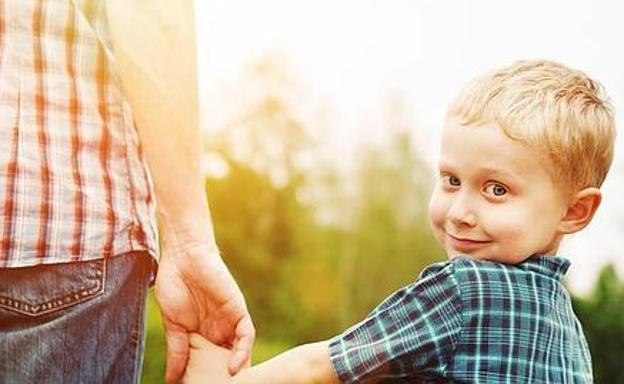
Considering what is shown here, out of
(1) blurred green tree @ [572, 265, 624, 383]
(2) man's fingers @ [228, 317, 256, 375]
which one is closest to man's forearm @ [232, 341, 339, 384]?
(2) man's fingers @ [228, 317, 256, 375]

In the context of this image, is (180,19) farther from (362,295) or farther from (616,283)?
(362,295)

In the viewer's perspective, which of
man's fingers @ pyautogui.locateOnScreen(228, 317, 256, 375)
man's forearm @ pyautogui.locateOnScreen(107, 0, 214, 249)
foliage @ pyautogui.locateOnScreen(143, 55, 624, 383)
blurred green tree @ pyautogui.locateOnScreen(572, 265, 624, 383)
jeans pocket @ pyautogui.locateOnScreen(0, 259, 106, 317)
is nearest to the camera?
jeans pocket @ pyautogui.locateOnScreen(0, 259, 106, 317)

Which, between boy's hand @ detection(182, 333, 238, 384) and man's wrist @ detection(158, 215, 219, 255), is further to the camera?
boy's hand @ detection(182, 333, 238, 384)

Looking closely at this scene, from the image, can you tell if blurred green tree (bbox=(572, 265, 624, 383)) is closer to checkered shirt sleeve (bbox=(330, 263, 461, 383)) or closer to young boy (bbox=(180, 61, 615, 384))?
young boy (bbox=(180, 61, 615, 384))

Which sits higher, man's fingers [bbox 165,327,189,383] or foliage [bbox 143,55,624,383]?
man's fingers [bbox 165,327,189,383]

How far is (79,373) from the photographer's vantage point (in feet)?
4.07

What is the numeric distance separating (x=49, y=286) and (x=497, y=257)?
531 millimetres

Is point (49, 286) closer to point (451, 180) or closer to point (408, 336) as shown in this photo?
point (408, 336)

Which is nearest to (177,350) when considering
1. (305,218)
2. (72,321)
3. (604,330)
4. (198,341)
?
(198,341)

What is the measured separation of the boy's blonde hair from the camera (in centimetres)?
141

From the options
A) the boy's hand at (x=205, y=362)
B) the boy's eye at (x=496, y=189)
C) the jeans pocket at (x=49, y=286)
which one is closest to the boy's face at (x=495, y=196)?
the boy's eye at (x=496, y=189)

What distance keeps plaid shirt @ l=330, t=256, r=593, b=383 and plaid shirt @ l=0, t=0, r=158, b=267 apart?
30cm

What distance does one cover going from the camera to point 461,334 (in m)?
1.35

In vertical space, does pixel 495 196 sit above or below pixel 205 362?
above
